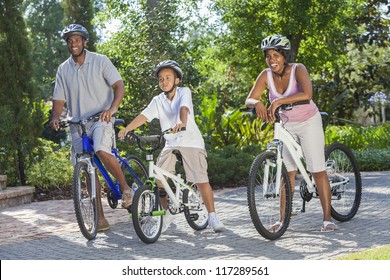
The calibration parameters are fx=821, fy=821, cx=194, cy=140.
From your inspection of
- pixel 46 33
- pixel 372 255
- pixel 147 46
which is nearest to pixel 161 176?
pixel 372 255

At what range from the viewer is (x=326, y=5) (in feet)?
50.7

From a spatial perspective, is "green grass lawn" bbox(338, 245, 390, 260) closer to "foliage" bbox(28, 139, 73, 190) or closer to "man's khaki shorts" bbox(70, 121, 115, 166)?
"man's khaki shorts" bbox(70, 121, 115, 166)

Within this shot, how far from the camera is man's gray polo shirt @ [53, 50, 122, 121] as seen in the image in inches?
311

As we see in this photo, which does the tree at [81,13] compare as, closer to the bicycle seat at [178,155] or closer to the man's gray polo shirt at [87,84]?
the man's gray polo shirt at [87,84]

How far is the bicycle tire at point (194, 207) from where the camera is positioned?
7695 millimetres

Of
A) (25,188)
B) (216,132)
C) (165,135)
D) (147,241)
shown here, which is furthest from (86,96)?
(216,132)

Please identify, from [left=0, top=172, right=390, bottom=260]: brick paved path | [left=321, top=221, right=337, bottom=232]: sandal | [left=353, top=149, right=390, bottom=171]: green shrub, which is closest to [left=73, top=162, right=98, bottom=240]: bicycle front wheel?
[left=0, top=172, right=390, bottom=260]: brick paved path

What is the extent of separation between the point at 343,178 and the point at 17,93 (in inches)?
216

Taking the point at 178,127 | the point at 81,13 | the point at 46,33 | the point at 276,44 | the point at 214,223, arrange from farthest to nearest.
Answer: the point at 46,33, the point at 81,13, the point at 214,223, the point at 276,44, the point at 178,127

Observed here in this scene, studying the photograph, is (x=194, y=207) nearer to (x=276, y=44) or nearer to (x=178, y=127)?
(x=178, y=127)

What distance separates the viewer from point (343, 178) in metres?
8.25

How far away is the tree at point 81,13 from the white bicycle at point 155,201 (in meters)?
7.10

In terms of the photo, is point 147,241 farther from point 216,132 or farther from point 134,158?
point 216,132

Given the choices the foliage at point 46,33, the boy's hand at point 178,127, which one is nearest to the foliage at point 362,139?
the boy's hand at point 178,127
